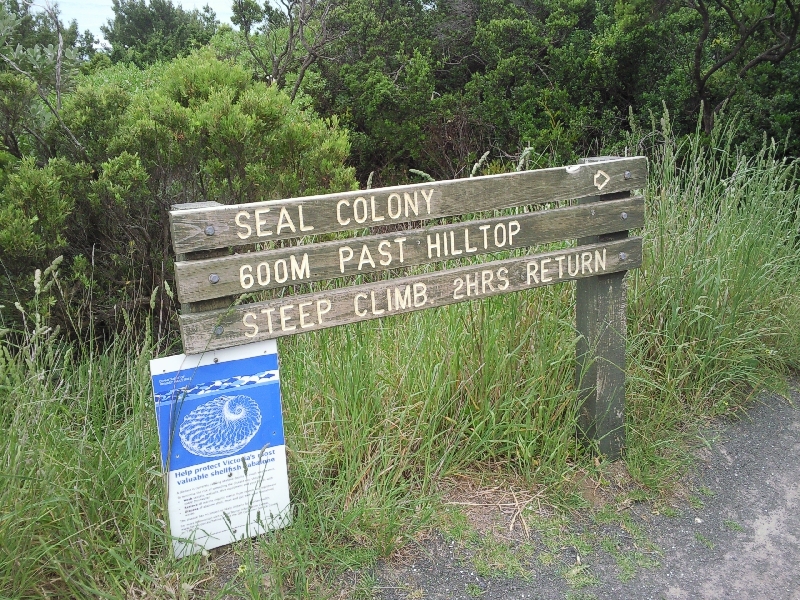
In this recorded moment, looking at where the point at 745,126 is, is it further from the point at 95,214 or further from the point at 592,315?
the point at 95,214

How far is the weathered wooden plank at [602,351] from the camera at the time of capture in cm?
324

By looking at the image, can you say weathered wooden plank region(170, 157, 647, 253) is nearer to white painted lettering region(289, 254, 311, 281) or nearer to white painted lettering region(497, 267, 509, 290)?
white painted lettering region(289, 254, 311, 281)

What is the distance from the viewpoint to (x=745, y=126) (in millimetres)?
7008

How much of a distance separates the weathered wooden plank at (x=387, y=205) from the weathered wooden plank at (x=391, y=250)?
2.3 inches

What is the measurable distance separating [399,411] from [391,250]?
0.77 m

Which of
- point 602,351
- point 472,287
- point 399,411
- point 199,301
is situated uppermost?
point 199,301

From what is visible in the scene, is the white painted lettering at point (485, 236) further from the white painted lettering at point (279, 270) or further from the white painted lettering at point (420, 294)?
the white painted lettering at point (279, 270)

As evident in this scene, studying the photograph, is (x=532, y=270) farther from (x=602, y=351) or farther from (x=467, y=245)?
(x=602, y=351)

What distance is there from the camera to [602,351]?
Answer: 3271 mm

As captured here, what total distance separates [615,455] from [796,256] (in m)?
2.15

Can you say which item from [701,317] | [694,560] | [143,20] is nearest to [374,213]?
[694,560]

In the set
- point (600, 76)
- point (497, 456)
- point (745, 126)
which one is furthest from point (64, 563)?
point (600, 76)

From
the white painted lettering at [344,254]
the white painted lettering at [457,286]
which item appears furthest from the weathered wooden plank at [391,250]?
the white painted lettering at [457,286]

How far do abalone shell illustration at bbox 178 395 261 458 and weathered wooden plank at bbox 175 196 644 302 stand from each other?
0.40 metres
